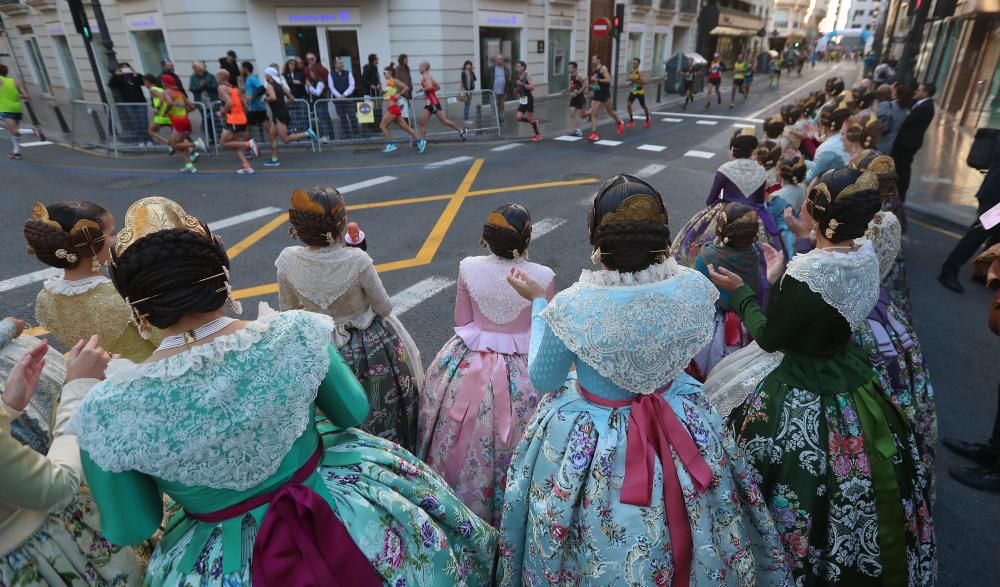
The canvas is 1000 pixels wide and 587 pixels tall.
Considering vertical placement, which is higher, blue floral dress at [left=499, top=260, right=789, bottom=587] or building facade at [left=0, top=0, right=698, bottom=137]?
building facade at [left=0, top=0, right=698, bottom=137]

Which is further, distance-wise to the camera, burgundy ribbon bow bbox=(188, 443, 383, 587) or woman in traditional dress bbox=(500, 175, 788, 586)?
woman in traditional dress bbox=(500, 175, 788, 586)

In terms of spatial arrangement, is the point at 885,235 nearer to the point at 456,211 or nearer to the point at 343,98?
the point at 456,211

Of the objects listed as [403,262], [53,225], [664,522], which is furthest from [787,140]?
[53,225]

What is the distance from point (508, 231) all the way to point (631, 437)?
4.08ft

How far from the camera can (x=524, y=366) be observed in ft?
9.36

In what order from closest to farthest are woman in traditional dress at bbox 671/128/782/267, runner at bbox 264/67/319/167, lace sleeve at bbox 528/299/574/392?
lace sleeve at bbox 528/299/574/392 → woman in traditional dress at bbox 671/128/782/267 → runner at bbox 264/67/319/167

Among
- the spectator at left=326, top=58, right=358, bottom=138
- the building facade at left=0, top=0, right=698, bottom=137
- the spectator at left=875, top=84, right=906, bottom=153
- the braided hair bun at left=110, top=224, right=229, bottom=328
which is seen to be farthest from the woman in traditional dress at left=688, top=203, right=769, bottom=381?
the building facade at left=0, top=0, right=698, bottom=137

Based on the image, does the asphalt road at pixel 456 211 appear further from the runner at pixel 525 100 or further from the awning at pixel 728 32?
the awning at pixel 728 32

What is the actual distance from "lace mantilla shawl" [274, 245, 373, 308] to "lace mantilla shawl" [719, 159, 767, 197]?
3.55 metres

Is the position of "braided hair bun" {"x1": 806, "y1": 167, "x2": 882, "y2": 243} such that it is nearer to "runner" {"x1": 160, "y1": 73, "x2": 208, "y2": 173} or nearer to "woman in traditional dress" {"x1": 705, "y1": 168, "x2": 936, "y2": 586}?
"woman in traditional dress" {"x1": 705, "y1": 168, "x2": 936, "y2": 586}

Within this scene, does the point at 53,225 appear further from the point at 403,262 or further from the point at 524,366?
the point at 403,262

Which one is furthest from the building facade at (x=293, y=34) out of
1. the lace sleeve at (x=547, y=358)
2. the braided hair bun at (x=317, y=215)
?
the lace sleeve at (x=547, y=358)

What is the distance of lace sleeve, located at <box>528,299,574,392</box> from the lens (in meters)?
1.99

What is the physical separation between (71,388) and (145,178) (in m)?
11.0
